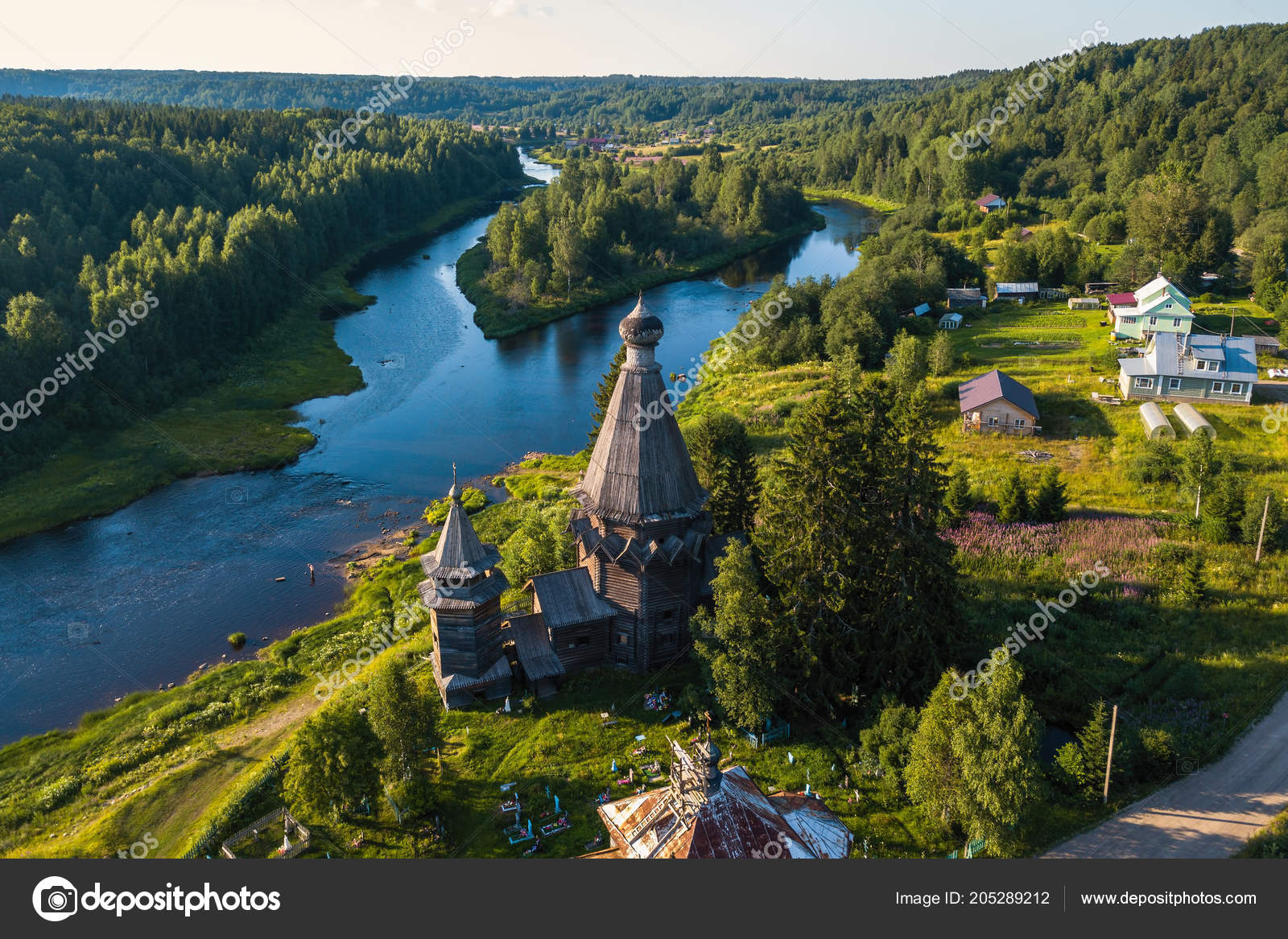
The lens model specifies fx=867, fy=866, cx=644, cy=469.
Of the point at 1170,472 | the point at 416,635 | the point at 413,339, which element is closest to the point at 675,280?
the point at 413,339

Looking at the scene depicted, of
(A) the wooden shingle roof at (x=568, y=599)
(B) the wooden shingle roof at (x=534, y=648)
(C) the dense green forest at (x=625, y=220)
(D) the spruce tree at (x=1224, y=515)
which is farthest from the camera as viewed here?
(C) the dense green forest at (x=625, y=220)

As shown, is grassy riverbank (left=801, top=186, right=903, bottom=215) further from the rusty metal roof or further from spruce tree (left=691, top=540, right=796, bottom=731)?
the rusty metal roof

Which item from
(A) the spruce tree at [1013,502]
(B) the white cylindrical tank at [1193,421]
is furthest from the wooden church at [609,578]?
(B) the white cylindrical tank at [1193,421]

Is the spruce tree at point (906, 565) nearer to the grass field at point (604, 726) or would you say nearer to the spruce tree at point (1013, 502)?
the grass field at point (604, 726)

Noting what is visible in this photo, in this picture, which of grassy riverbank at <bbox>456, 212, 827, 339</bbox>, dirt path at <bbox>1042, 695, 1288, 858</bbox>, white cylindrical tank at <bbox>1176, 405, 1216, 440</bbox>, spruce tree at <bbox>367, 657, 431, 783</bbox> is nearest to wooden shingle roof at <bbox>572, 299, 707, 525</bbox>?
spruce tree at <bbox>367, 657, 431, 783</bbox>

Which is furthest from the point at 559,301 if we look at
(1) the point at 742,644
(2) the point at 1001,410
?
(1) the point at 742,644

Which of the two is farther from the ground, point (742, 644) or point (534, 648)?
point (742, 644)

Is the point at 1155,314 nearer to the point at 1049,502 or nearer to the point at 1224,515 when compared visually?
the point at 1224,515
